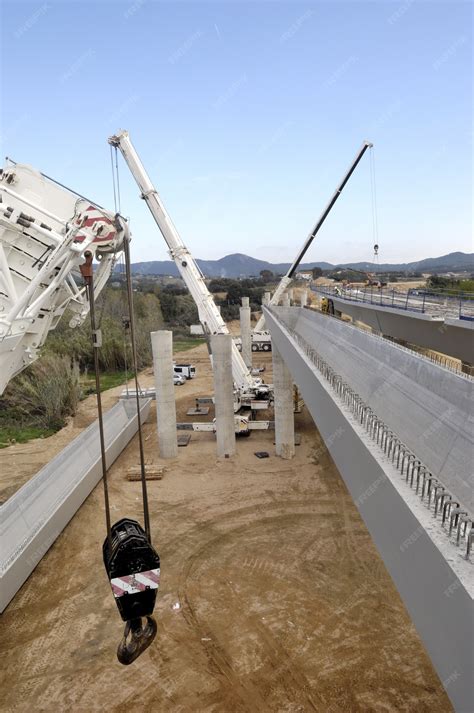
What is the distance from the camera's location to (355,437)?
6.19 meters

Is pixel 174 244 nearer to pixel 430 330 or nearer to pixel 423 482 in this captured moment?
pixel 430 330

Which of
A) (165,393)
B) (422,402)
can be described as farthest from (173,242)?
(422,402)

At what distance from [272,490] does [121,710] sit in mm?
9124

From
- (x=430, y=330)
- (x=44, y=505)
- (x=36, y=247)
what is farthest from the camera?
(x=430, y=330)

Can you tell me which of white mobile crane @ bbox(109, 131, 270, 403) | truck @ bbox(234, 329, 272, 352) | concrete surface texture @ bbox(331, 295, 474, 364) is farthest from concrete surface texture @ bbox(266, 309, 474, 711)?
truck @ bbox(234, 329, 272, 352)

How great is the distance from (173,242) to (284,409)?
8.33 m

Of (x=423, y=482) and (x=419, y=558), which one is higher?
(x=423, y=482)

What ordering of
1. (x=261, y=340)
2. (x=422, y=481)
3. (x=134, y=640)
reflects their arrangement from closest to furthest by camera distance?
(x=422, y=481)
(x=134, y=640)
(x=261, y=340)

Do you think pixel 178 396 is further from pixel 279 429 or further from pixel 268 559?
pixel 268 559

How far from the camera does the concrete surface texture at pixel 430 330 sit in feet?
55.9

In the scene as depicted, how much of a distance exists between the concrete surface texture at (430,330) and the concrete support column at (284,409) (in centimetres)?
549

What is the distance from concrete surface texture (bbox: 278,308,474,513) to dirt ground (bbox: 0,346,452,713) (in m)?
4.83

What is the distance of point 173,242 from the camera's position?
20594mm

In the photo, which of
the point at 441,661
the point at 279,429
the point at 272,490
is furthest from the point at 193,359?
the point at 441,661
